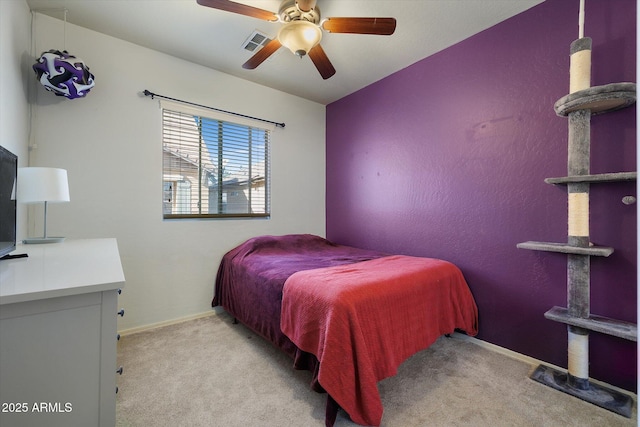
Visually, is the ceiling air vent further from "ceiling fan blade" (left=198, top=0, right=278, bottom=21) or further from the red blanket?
the red blanket

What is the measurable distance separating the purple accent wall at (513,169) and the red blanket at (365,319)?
460 mm

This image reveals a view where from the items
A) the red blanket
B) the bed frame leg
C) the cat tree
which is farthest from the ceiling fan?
the bed frame leg

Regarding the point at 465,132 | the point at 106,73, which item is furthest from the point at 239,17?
the point at 465,132

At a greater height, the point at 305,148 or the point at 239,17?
the point at 239,17

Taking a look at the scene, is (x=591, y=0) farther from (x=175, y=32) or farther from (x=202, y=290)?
(x=202, y=290)

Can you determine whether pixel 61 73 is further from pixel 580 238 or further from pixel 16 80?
pixel 580 238

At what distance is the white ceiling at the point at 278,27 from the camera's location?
1.93 metres

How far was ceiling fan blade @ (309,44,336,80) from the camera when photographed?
1950 mm

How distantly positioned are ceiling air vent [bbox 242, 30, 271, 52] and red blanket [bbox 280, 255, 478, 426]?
200 centimetres

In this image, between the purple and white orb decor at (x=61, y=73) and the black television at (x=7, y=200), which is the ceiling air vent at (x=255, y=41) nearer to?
the purple and white orb decor at (x=61, y=73)

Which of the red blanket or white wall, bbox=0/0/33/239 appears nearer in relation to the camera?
the red blanket

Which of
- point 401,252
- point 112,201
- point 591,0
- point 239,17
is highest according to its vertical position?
point 239,17

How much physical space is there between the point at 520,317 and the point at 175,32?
141 inches

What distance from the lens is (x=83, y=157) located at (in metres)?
2.18
